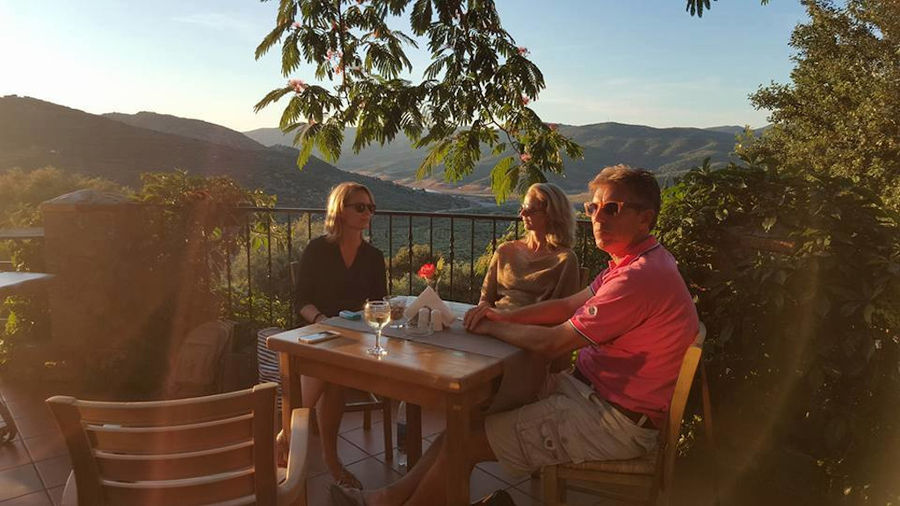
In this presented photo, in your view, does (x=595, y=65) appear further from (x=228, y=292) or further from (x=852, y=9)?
(x=852, y=9)

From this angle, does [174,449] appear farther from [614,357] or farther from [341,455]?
[341,455]

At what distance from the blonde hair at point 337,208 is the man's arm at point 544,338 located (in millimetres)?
1372

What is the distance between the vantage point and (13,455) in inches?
113

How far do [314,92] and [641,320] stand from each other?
318cm

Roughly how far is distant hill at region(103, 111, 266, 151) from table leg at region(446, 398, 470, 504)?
125 feet

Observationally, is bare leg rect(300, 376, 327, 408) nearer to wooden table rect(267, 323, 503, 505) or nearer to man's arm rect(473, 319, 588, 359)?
wooden table rect(267, 323, 503, 505)

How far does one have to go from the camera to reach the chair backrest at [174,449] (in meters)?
1.17

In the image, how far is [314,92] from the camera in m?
4.12

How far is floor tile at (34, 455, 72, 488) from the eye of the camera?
260 centimetres

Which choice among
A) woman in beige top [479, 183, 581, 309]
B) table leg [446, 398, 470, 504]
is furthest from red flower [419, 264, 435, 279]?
table leg [446, 398, 470, 504]

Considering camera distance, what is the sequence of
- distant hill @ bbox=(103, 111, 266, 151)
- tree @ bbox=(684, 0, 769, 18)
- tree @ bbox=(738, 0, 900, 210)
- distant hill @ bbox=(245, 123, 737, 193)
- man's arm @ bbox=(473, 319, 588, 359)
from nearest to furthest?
man's arm @ bbox=(473, 319, 588, 359) → tree @ bbox=(684, 0, 769, 18) → tree @ bbox=(738, 0, 900, 210) → distant hill @ bbox=(103, 111, 266, 151) → distant hill @ bbox=(245, 123, 737, 193)

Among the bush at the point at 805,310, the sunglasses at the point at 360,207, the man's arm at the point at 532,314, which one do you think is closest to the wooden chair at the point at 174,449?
the man's arm at the point at 532,314

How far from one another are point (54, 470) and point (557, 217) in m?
2.75

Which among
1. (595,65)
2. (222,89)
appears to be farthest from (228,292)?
(595,65)
